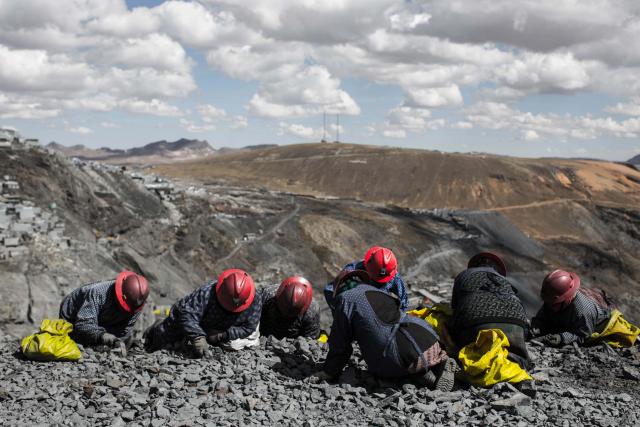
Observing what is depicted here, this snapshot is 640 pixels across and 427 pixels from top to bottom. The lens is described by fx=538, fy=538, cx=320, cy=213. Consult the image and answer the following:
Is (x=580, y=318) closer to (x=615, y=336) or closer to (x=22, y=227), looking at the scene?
(x=615, y=336)

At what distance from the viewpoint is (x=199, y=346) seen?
270 inches

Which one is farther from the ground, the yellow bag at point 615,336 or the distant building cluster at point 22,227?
the yellow bag at point 615,336

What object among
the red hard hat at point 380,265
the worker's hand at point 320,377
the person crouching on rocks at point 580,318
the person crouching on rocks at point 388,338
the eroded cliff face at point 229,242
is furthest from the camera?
the eroded cliff face at point 229,242

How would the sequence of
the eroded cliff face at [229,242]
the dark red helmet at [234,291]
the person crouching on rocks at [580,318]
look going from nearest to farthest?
the dark red helmet at [234,291] → the person crouching on rocks at [580,318] → the eroded cliff face at [229,242]

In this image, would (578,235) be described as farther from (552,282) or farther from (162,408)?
(162,408)

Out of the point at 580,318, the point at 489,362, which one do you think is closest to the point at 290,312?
the point at 489,362

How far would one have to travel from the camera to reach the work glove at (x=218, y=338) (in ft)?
23.2

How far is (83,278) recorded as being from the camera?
2197 cm

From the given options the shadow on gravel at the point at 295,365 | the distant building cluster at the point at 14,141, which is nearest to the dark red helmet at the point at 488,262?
the shadow on gravel at the point at 295,365

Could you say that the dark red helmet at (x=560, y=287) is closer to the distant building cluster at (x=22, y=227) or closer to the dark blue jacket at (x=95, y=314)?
the dark blue jacket at (x=95, y=314)

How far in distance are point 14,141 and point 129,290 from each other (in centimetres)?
3077

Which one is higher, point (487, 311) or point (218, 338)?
point (487, 311)

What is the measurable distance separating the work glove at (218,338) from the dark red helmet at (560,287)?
4.47 meters

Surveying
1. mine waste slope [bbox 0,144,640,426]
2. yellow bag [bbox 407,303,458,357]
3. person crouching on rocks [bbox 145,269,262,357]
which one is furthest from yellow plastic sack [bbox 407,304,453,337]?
person crouching on rocks [bbox 145,269,262,357]
